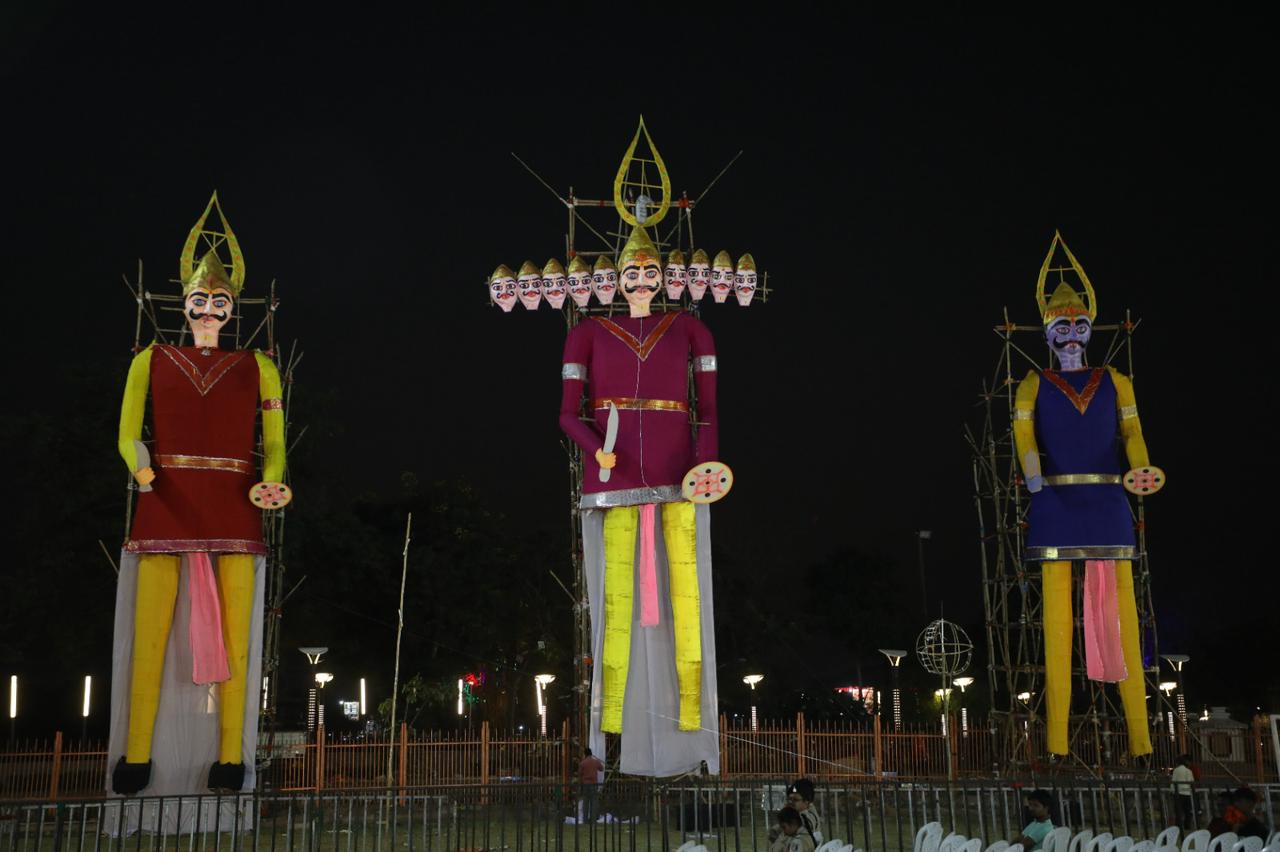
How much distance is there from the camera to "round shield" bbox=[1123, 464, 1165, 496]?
51.6ft

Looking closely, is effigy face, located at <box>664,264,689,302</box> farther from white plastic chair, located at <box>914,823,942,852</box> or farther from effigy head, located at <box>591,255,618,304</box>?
white plastic chair, located at <box>914,823,942,852</box>

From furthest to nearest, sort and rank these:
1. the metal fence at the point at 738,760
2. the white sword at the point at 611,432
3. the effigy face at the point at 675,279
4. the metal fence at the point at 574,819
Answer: the metal fence at the point at 738,760, the effigy face at the point at 675,279, the white sword at the point at 611,432, the metal fence at the point at 574,819

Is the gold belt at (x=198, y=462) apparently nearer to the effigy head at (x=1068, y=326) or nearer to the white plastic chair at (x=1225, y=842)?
the effigy head at (x=1068, y=326)

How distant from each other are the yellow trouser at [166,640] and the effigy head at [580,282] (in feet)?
15.9

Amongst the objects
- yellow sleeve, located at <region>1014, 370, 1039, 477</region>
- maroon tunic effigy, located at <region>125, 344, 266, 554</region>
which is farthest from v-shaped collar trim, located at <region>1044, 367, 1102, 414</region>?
maroon tunic effigy, located at <region>125, 344, 266, 554</region>

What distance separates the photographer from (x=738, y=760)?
1895 centimetres

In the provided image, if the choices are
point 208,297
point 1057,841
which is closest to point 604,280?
point 208,297

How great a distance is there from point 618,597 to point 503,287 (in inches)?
182

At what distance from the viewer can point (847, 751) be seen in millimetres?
18781

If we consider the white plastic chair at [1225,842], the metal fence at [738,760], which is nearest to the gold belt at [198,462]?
the metal fence at [738,760]

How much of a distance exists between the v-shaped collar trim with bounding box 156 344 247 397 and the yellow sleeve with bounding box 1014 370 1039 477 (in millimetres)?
9274

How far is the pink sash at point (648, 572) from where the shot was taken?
46.5ft

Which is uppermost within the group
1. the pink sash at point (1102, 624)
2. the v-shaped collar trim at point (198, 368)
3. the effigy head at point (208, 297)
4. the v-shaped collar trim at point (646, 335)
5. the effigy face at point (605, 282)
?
the effigy face at point (605, 282)

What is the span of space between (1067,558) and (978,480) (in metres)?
4.39
